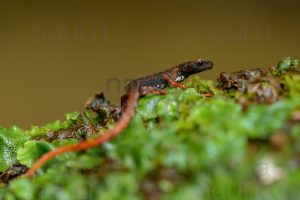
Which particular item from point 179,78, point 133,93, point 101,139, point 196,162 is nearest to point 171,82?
point 179,78

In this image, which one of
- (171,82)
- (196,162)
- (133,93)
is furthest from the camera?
(171,82)

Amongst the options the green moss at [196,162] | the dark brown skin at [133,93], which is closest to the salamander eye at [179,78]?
the dark brown skin at [133,93]

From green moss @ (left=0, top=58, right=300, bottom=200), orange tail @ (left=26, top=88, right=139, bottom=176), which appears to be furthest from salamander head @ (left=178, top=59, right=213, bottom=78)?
green moss @ (left=0, top=58, right=300, bottom=200)

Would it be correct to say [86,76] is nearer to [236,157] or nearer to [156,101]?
[156,101]

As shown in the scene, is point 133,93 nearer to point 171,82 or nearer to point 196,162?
point 171,82

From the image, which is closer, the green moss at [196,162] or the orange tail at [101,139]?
the green moss at [196,162]

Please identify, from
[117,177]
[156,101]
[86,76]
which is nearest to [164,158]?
[117,177]

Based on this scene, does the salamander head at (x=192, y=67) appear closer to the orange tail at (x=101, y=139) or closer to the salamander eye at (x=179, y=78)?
the salamander eye at (x=179, y=78)
